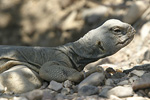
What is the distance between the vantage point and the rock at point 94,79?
→ 3.38 m

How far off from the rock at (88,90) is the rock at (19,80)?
0.76 m

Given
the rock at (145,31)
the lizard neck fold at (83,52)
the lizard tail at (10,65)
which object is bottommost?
the lizard tail at (10,65)

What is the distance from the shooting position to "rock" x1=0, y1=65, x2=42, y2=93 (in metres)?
3.56

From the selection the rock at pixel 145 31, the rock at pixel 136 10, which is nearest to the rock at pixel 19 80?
the rock at pixel 145 31

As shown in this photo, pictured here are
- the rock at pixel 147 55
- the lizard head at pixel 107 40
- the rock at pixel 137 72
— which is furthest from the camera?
the rock at pixel 147 55

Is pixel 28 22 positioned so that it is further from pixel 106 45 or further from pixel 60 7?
pixel 106 45

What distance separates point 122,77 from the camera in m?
3.82

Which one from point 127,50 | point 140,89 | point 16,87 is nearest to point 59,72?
point 16,87

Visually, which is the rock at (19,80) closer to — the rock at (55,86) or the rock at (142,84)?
the rock at (55,86)

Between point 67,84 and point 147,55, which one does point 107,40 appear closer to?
point 67,84

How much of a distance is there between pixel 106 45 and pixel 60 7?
249 inches

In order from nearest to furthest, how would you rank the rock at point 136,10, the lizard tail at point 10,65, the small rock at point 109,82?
1. the small rock at point 109,82
2. the lizard tail at point 10,65
3. the rock at point 136,10

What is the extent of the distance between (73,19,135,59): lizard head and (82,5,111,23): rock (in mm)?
5097

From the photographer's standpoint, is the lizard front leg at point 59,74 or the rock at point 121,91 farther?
the lizard front leg at point 59,74
